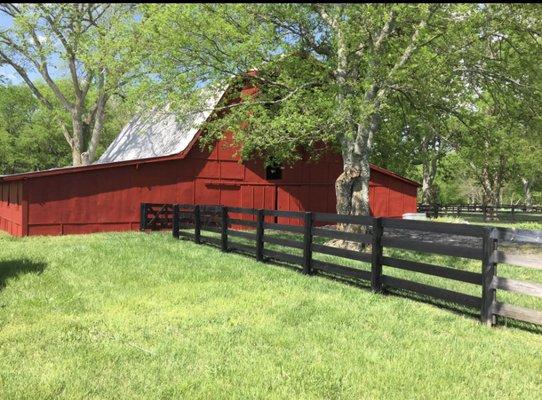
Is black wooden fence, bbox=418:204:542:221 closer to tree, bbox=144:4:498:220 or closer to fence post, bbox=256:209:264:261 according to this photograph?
tree, bbox=144:4:498:220

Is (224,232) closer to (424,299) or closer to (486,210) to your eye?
(424,299)

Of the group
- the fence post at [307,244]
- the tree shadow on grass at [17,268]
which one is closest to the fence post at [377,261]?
the fence post at [307,244]

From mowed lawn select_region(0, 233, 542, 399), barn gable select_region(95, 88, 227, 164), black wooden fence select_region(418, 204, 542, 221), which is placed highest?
barn gable select_region(95, 88, 227, 164)

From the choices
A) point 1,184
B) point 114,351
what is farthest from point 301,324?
point 1,184

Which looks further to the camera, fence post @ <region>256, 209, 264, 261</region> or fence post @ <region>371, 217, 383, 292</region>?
fence post @ <region>256, 209, 264, 261</region>

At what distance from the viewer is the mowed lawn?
14.7ft

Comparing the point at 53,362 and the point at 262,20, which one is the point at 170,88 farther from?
the point at 53,362

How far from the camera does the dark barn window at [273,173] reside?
25.4 metres

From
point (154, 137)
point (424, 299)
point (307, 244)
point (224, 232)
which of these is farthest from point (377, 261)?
point (154, 137)

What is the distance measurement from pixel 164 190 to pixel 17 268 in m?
12.5

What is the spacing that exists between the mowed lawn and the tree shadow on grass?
103 mm

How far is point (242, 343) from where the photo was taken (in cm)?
570

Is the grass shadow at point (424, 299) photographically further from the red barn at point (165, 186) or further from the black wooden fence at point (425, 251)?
the red barn at point (165, 186)

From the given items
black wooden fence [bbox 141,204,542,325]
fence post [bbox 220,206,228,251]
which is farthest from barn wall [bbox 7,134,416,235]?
black wooden fence [bbox 141,204,542,325]
